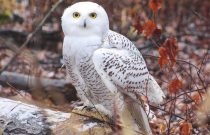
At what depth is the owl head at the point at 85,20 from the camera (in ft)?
14.8

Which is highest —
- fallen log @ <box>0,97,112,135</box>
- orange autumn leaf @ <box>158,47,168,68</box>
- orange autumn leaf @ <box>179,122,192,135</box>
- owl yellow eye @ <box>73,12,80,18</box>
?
owl yellow eye @ <box>73,12,80,18</box>

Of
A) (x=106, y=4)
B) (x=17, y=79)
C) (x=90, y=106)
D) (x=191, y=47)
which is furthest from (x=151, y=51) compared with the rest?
(x=90, y=106)

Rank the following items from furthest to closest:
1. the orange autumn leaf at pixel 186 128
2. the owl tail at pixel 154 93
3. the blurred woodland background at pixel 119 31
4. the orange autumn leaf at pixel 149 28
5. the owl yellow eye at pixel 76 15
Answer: the blurred woodland background at pixel 119 31 → the orange autumn leaf at pixel 149 28 → the owl tail at pixel 154 93 → the owl yellow eye at pixel 76 15 → the orange autumn leaf at pixel 186 128

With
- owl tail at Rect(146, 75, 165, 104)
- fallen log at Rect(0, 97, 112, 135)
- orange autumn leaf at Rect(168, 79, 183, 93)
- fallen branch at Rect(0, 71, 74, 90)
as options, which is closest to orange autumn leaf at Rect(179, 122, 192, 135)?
orange autumn leaf at Rect(168, 79, 183, 93)

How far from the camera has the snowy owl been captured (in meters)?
4.56

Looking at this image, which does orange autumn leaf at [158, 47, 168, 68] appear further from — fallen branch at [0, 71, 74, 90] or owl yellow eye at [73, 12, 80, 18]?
fallen branch at [0, 71, 74, 90]

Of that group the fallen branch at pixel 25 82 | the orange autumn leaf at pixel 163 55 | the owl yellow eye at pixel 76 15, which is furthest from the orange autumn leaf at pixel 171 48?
the fallen branch at pixel 25 82

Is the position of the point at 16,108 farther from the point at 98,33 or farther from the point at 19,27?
the point at 19,27

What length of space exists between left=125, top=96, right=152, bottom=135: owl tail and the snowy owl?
72 millimetres

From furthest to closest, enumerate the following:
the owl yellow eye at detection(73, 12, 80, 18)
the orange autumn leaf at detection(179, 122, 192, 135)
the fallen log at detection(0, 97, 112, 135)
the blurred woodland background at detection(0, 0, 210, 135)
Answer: the blurred woodland background at detection(0, 0, 210, 135) < the fallen log at detection(0, 97, 112, 135) < the owl yellow eye at detection(73, 12, 80, 18) < the orange autumn leaf at detection(179, 122, 192, 135)

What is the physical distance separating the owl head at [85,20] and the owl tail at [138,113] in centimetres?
66

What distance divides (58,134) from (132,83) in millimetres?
689

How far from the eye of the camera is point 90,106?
4.93 metres

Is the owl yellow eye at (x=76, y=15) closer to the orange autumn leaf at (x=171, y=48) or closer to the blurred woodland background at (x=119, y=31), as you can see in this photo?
the orange autumn leaf at (x=171, y=48)
